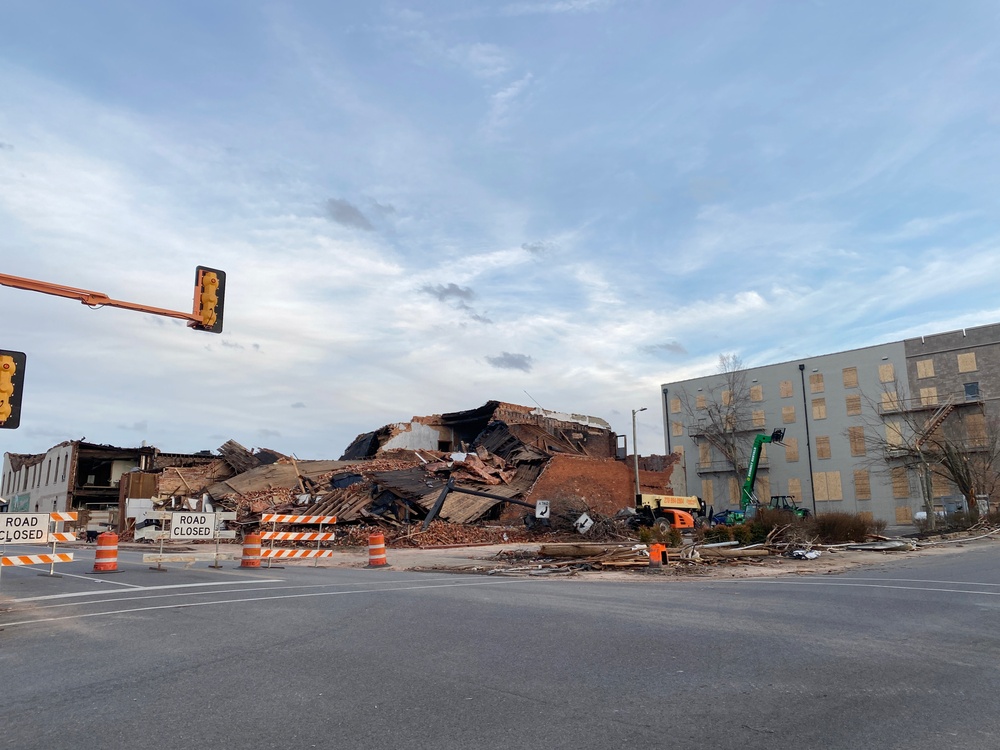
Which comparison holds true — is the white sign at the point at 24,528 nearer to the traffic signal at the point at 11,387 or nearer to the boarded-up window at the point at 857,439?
the traffic signal at the point at 11,387

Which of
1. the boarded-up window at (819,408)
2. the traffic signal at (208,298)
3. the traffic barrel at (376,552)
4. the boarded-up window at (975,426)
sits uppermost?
the boarded-up window at (819,408)

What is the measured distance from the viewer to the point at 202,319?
14531 millimetres

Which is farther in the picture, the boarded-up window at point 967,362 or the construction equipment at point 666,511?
the boarded-up window at point 967,362

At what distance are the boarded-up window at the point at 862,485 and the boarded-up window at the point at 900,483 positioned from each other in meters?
1.76

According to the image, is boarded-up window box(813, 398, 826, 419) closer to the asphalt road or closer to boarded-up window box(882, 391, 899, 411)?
boarded-up window box(882, 391, 899, 411)

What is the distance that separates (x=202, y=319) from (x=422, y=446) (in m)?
41.4

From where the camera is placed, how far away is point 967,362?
5328 centimetres

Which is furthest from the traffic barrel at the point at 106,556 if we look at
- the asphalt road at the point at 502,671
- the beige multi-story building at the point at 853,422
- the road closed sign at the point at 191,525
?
the beige multi-story building at the point at 853,422

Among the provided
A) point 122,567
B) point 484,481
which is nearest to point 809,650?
point 122,567

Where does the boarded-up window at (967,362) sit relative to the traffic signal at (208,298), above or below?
above

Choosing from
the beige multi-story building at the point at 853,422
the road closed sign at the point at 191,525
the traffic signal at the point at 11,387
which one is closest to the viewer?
the traffic signal at the point at 11,387

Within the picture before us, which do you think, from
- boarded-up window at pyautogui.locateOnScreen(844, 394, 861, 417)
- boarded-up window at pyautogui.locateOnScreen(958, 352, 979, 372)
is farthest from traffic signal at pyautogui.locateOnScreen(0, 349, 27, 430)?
boarded-up window at pyautogui.locateOnScreen(958, 352, 979, 372)

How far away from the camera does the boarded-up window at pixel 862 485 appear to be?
55.6 meters

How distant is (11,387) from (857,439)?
185 ft
